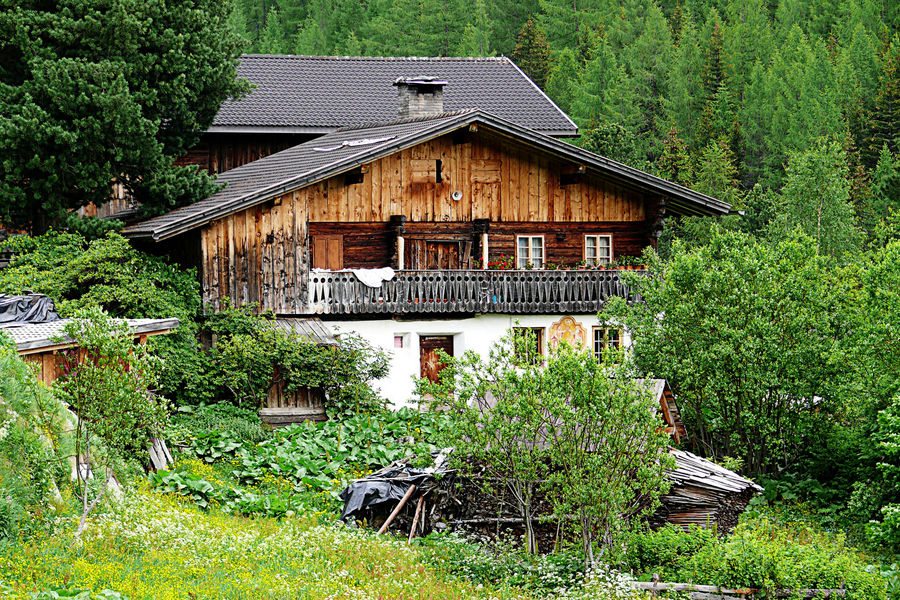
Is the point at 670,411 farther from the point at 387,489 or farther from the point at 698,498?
the point at 387,489

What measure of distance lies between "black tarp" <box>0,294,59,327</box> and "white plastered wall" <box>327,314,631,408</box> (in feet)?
23.8

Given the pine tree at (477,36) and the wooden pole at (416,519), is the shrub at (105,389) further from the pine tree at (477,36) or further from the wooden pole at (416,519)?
the pine tree at (477,36)

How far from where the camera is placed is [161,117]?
2870 centimetres

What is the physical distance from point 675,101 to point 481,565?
60.6 metres

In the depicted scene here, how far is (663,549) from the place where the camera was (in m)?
17.0

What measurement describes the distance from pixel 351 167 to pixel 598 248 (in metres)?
7.58

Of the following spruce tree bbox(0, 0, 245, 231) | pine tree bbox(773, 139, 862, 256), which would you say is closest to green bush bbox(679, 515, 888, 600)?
spruce tree bbox(0, 0, 245, 231)

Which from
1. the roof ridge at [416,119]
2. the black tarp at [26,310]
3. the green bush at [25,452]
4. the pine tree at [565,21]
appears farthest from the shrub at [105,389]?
the pine tree at [565,21]

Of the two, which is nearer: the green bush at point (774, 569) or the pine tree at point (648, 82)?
the green bush at point (774, 569)

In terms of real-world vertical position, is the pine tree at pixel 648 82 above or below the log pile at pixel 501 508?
above

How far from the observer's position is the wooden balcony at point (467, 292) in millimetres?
28156

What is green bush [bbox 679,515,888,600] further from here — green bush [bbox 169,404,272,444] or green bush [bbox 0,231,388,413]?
green bush [bbox 0,231,388,413]

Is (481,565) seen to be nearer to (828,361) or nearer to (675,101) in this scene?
(828,361)

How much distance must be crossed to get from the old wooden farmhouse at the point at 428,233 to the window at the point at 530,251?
0.04 meters
